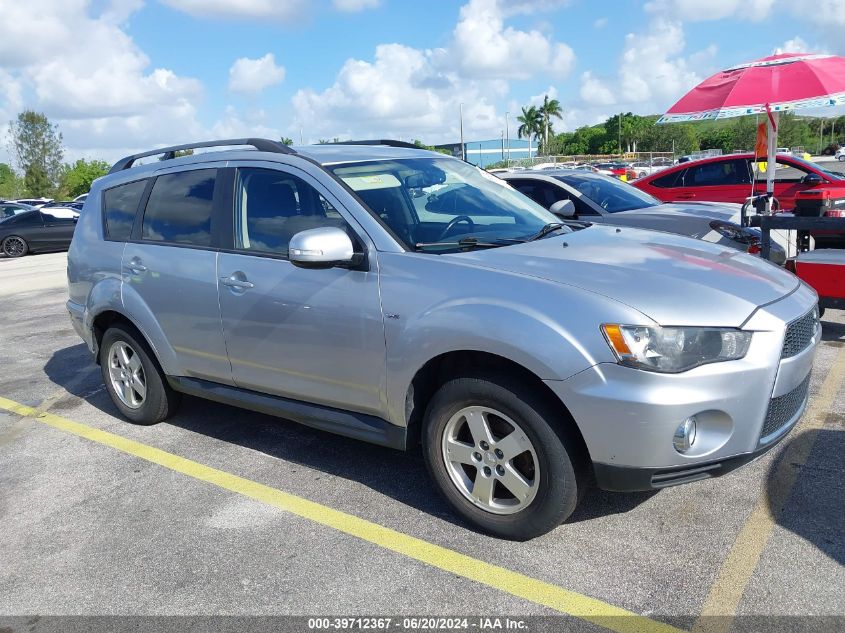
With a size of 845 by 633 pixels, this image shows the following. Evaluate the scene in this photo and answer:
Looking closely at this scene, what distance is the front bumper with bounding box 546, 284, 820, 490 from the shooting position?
9.34 ft

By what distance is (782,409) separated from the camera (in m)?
3.15

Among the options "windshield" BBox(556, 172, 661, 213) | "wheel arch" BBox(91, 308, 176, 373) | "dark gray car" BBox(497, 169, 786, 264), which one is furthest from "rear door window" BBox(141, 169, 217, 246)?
"windshield" BBox(556, 172, 661, 213)

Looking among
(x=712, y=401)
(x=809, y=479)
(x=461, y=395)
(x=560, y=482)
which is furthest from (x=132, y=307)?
(x=809, y=479)

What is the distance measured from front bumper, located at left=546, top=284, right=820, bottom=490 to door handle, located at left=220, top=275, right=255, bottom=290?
188 centimetres

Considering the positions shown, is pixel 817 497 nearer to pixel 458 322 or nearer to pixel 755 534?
pixel 755 534

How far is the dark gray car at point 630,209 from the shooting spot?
7.30 meters

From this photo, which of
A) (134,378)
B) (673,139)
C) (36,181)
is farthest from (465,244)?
(673,139)

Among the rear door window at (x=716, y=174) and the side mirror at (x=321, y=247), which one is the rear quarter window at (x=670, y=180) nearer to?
the rear door window at (x=716, y=174)

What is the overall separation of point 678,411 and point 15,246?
21.1 metres

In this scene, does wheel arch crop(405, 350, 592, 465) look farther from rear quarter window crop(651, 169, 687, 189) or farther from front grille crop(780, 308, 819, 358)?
rear quarter window crop(651, 169, 687, 189)

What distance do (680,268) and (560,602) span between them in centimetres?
153

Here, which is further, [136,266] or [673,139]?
[673,139]

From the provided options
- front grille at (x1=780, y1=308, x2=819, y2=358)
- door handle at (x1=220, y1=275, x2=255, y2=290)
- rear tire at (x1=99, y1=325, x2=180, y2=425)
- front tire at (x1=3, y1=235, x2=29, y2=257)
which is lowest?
front tire at (x1=3, y1=235, x2=29, y2=257)

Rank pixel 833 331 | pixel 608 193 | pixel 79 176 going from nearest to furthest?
pixel 833 331 < pixel 608 193 < pixel 79 176
